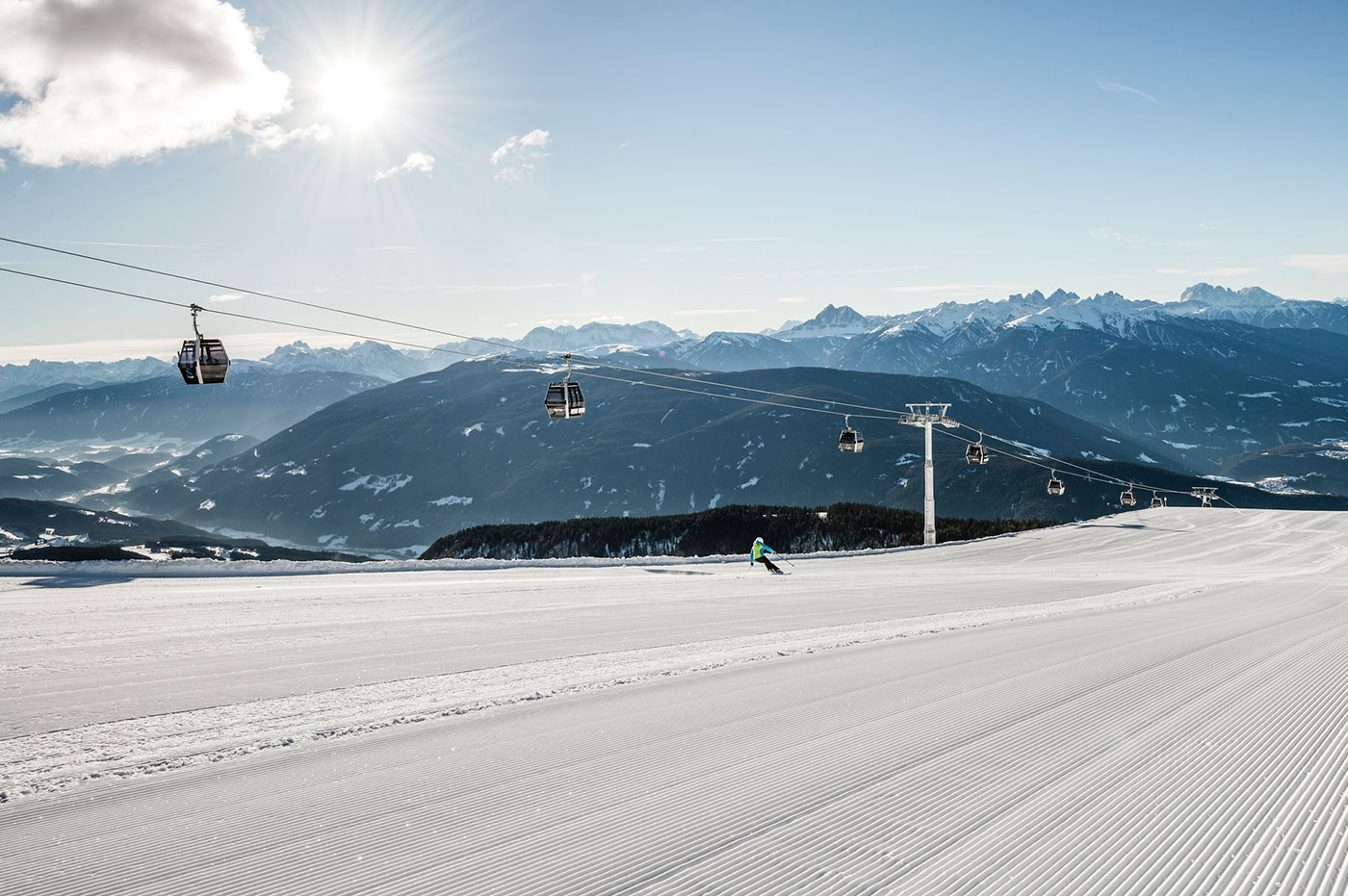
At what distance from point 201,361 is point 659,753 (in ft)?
57.9

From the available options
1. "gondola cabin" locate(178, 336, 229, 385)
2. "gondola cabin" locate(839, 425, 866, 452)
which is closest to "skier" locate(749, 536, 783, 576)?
"gondola cabin" locate(178, 336, 229, 385)

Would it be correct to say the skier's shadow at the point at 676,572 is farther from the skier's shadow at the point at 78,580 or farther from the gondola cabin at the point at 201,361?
the skier's shadow at the point at 78,580

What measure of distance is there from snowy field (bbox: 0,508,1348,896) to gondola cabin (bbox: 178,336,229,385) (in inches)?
279

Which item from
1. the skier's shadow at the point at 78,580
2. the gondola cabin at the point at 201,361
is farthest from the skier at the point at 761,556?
the skier's shadow at the point at 78,580

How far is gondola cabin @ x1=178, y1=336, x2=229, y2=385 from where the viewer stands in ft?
61.2

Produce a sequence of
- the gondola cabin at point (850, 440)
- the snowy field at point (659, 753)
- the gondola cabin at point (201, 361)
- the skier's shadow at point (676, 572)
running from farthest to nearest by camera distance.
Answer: the gondola cabin at point (850, 440) < the skier's shadow at point (676, 572) < the gondola cabin at point (201, 361) < the snowy field at point (659, 753)

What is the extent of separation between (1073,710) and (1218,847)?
2745 millimetres

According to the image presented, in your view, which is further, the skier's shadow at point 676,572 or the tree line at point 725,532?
the tree line at point 725,532

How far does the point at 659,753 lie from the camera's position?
6.08 m

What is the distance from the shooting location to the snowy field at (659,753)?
4.31 m

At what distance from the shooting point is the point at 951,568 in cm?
2661

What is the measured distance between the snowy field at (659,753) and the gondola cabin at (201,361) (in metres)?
7.07

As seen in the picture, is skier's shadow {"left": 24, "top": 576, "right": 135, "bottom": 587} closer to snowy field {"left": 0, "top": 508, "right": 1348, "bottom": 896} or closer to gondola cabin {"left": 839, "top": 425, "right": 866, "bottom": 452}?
snowy field {"left": 0, "top": 508, "right": 1348, "bottom": 896}

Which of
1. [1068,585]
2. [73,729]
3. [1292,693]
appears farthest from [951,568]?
[73,729]
